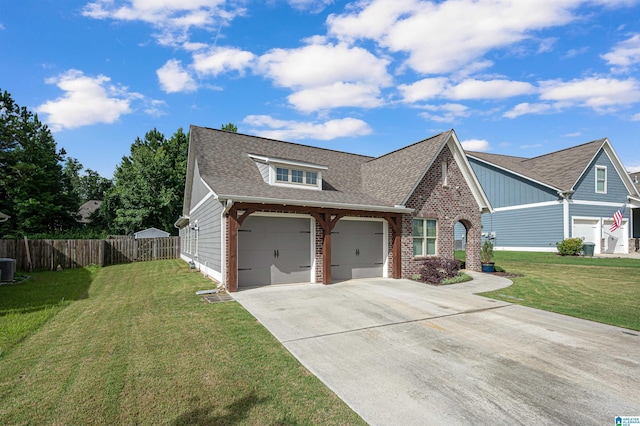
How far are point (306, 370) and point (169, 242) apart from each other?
70.1ft

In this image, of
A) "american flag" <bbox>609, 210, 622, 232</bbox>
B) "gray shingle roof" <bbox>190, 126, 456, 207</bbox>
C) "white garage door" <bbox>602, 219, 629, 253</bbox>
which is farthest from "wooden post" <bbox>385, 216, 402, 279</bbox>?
"american flag" <bbox>609, 210, 622, 232</bbox>

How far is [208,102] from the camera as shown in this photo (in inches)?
621

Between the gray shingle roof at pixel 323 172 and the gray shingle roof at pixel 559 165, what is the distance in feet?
39.4

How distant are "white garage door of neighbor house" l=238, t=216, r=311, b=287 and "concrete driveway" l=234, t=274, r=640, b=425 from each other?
228 centimetres

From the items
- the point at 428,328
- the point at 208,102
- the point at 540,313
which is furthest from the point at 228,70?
the point at 540,313

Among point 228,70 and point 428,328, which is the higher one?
point 228,70

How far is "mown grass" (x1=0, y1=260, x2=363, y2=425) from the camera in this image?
3260 mm

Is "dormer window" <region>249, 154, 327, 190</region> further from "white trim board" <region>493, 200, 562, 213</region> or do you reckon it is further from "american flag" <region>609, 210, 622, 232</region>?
"american flag" <region>609, 210, 622, 232</region>

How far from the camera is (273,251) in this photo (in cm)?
1103

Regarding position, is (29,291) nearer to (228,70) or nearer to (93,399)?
(93,399)

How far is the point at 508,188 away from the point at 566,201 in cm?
416

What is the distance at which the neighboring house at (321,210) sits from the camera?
34.7ft

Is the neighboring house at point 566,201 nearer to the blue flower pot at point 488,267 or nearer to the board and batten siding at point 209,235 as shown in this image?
the blue flower pot at point 488,267

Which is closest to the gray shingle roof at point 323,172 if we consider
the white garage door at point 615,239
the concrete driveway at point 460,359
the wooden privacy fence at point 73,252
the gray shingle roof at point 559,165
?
the concrete driveway at point 460,359
